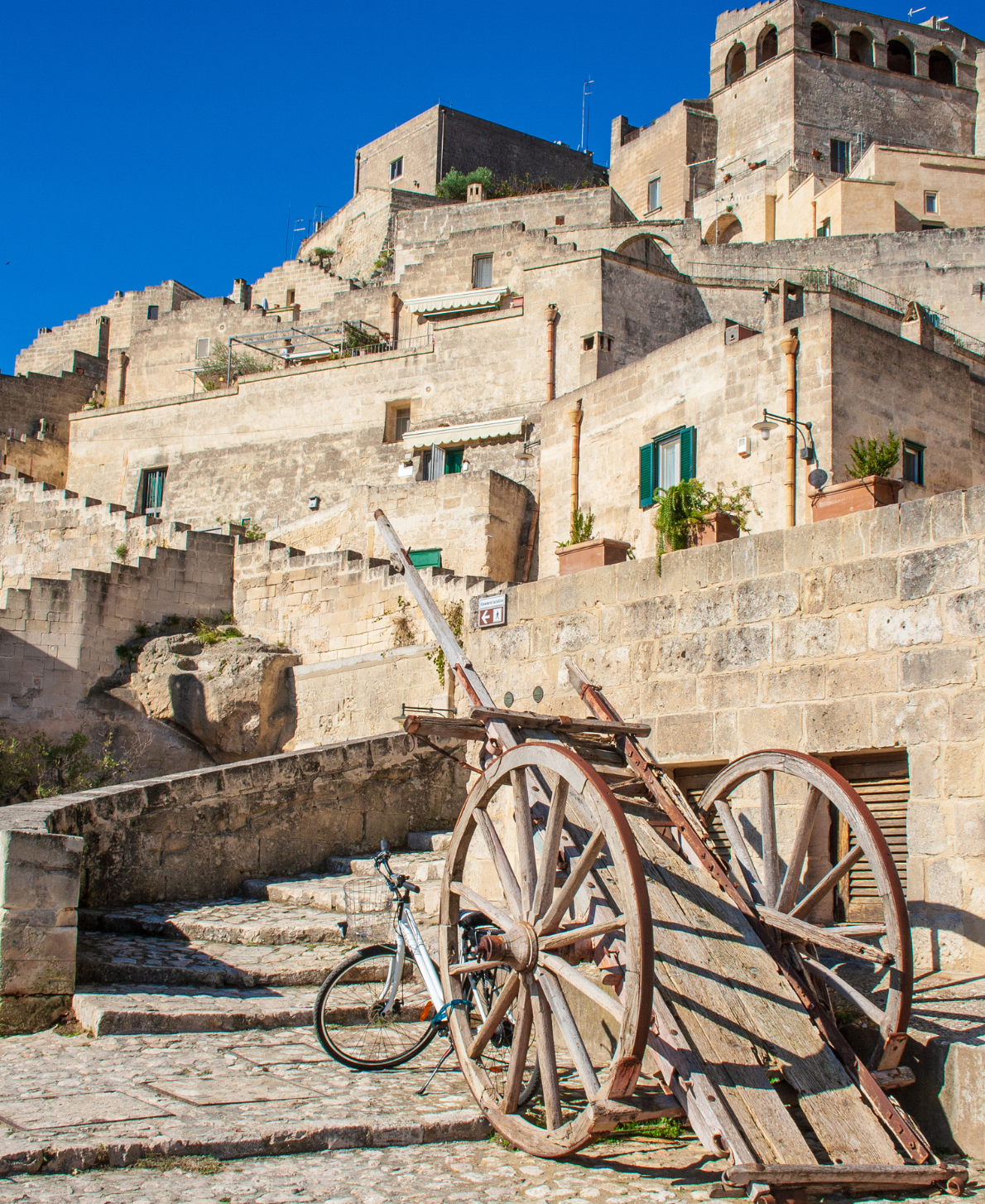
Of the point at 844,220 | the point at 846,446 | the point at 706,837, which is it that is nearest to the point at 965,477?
the point at 846,446

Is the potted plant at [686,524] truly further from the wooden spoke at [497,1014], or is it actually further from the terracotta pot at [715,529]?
the wooden spoke at [497,1014]

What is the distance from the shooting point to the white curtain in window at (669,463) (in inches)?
675

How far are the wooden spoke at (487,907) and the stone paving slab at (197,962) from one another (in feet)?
6.93

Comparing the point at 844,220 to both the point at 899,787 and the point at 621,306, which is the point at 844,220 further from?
the point at 899,787

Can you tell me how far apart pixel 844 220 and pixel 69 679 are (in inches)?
971

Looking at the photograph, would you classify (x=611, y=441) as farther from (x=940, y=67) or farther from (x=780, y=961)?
(x=940, y=67)

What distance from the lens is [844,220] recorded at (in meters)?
32.2

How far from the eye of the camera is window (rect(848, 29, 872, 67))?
41.1 metres

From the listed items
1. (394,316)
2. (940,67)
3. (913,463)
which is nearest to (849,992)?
(913,463)

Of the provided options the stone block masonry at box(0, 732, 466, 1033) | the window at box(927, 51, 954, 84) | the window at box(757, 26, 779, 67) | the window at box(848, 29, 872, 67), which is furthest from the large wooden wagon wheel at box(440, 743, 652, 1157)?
the window at box(927, 51, 954, 84)

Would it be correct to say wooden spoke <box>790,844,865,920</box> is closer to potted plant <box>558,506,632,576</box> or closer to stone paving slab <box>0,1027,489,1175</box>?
stone paving slab <box>0,1027,489,1175</box>

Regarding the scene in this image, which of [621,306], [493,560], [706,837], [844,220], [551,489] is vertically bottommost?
[706,837]

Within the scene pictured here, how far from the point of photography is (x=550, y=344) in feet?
76.6

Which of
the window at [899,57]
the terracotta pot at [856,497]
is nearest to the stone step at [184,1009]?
the terracotta pot at [856,497]
